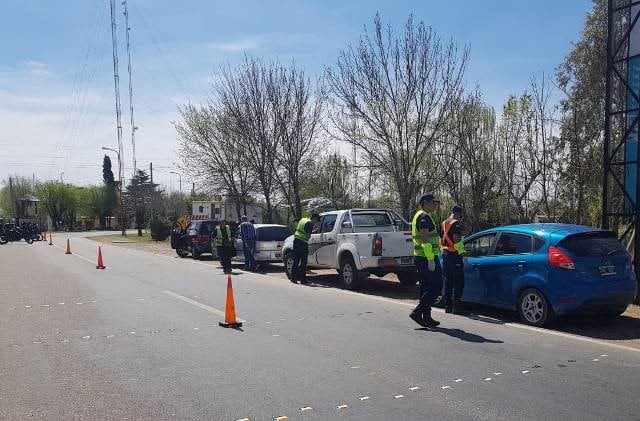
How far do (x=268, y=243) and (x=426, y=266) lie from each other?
10705mm

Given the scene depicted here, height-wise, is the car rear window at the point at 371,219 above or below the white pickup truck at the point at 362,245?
above

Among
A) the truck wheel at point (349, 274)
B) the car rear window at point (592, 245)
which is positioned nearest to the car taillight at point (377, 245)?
the truck wheel at point (349, 274)

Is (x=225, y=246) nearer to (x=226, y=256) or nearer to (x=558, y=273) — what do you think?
(x=226, y=256)

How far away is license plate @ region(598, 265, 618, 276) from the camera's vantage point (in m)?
8.30

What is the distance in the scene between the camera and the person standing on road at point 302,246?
14.6 metres

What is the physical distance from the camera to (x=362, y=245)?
12.8m

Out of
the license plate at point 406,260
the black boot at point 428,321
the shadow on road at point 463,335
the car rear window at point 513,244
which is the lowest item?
the shadow on road at point 463,335

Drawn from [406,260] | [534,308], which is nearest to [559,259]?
[534,308]

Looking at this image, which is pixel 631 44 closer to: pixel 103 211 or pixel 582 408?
pixel 582 408

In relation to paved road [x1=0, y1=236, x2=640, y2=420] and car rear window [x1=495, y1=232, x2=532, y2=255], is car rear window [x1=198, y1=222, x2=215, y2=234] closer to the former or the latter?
paved road [x1=0, y1=236, x2=640, y2=420]

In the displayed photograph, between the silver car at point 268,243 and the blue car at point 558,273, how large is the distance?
10.2m

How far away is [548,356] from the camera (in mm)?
6797

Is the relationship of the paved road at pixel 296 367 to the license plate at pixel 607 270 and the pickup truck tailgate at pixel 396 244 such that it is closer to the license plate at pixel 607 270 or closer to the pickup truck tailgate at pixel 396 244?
the license plate at pixel 607 270

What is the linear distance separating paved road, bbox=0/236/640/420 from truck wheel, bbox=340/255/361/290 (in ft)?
7.20
